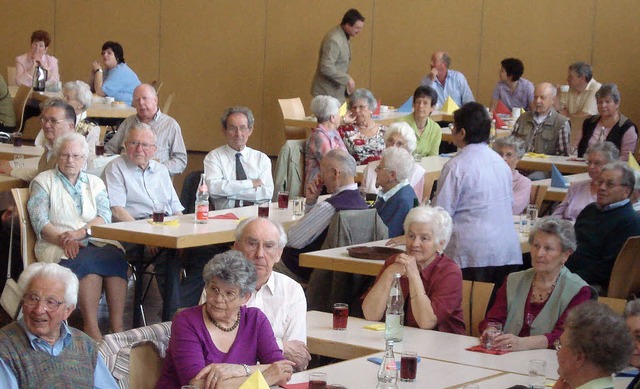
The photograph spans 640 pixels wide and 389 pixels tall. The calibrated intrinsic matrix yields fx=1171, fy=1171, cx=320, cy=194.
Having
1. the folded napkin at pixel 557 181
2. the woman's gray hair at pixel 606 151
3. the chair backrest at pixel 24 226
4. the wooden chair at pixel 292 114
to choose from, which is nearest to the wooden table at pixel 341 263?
the chair backrest at pixel 24 226

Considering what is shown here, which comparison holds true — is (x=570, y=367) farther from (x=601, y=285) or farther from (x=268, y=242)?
(x=601, y=285)

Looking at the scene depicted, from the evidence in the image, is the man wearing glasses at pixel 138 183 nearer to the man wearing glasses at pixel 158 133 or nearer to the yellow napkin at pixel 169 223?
the yellow napkin at pixel 169 223

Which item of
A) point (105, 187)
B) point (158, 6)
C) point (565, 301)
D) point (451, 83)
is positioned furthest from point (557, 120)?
point (158, 6)

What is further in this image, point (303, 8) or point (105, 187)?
point (303, 8)

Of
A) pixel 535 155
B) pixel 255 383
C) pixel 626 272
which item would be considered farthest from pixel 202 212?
pixel 535 155

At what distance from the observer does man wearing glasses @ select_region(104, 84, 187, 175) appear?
8.99m

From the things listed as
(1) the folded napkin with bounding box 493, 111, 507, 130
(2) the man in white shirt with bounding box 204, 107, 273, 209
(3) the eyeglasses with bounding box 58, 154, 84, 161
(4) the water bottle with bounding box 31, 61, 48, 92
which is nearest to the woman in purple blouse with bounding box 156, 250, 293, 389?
(3) the eyeglasses with bounding box 58, 154, 84, 161

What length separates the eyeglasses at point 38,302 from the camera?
13.6 feet

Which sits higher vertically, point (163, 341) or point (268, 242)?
point (268, 242)

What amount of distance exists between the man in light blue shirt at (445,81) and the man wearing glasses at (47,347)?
9633 millimetres

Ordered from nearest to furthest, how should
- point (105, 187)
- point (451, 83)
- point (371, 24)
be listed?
1. point (105, 187)
2. point (451, 83)
3. point (371, 24)

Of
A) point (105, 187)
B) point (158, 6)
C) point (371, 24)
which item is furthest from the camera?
point (158, 6)

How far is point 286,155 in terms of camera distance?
882 centimetres

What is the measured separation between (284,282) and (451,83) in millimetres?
9104
